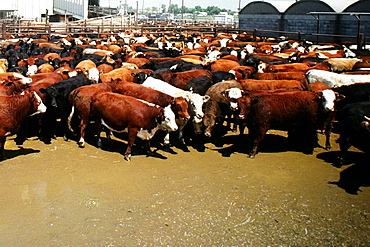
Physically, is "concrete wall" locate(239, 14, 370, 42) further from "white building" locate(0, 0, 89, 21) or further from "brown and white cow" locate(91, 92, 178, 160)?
"white building" locate(0, 0, 89, 21)

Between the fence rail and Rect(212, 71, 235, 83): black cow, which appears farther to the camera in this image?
the fence rail

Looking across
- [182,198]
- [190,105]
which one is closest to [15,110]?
[190,105]

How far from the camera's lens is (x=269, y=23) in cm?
3253

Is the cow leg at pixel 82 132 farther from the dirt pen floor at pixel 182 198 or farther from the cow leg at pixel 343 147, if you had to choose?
the cow leg at pixel 343 147

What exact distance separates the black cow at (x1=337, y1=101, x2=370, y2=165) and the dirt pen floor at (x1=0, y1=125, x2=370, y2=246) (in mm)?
448

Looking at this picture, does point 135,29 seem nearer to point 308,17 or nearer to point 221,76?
point 308,17

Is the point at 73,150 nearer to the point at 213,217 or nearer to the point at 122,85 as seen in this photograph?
the point at 122,85

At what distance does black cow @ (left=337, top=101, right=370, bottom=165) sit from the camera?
6.58 metres

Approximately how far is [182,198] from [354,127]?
3.02m

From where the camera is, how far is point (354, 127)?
679 centimetres

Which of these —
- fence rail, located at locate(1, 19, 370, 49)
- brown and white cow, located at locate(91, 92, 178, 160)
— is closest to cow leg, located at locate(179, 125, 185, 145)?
brown and white cow, located at locate(91, 92, 178, 160)

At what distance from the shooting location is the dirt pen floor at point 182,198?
16.3 ft

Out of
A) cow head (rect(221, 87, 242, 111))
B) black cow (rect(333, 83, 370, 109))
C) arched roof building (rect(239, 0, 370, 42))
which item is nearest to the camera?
cow head (rect(221, 87, 242, 111))

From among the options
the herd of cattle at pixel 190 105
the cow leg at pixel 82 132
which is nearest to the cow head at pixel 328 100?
the herd of cattle at pixel 190 105
